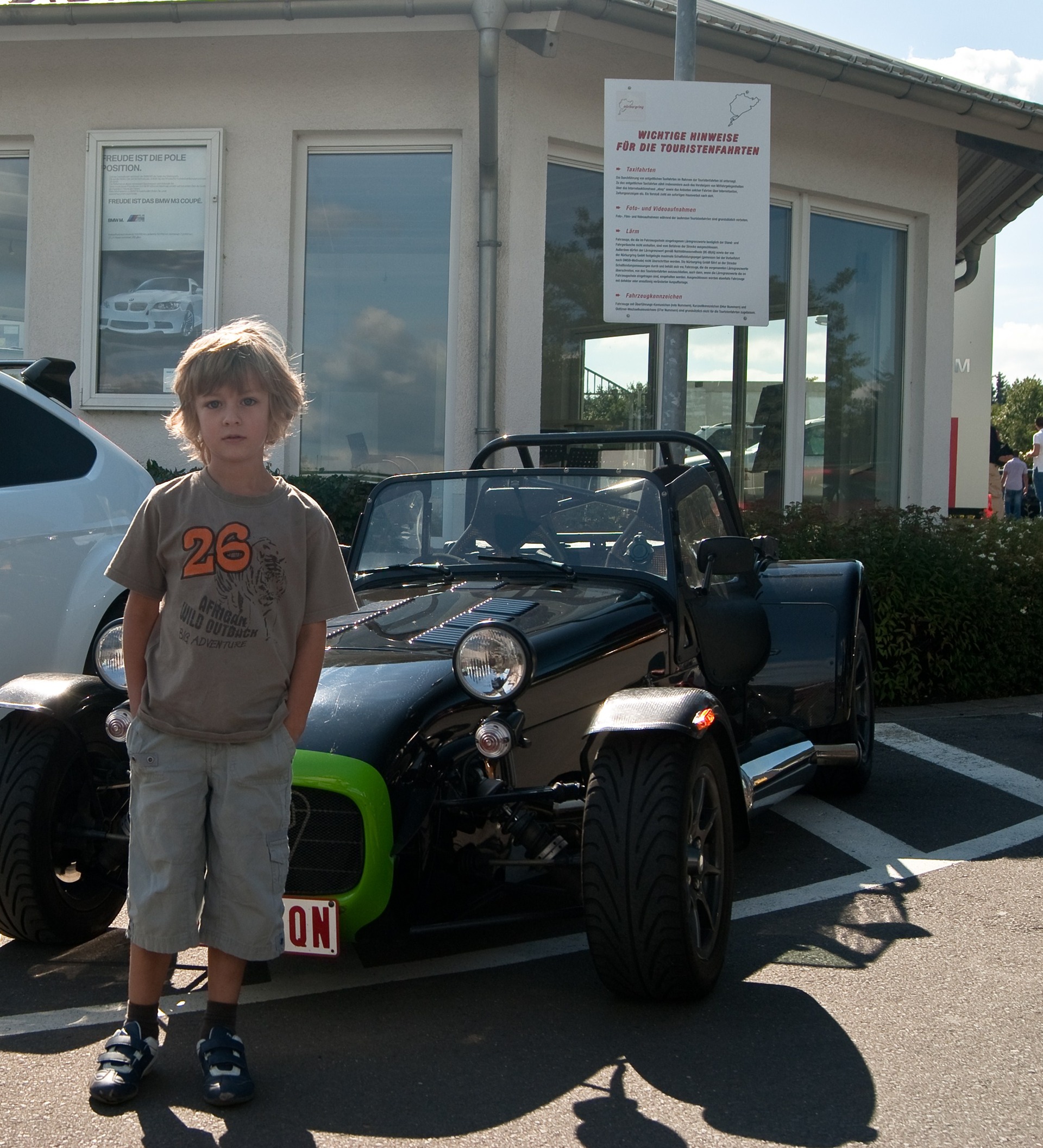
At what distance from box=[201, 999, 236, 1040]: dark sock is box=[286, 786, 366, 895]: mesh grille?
0.39 meters

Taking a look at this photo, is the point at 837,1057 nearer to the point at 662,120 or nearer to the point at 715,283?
the point at 715,283

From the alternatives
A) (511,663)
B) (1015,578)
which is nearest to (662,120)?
(1015,578)

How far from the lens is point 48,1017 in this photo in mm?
3408

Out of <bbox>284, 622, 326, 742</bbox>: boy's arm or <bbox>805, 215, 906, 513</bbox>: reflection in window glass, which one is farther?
<bbox>805, 215, 906, 513</bbox>: reflection in window glass

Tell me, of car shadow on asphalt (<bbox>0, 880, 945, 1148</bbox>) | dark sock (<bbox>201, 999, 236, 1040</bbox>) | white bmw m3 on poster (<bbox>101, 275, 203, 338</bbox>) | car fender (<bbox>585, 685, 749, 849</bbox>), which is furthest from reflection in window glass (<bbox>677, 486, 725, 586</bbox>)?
white bmw m3 on poster (<bbox>101, 275, 203, 338</bbox>)

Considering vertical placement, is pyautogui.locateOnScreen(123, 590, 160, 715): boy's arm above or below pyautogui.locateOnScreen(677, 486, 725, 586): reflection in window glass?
below

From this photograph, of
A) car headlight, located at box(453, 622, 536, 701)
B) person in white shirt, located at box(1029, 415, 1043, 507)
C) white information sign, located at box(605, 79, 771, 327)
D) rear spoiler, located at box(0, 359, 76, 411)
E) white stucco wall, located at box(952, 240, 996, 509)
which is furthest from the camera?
white stucco wall, located at box(952, 240, 996, 509)

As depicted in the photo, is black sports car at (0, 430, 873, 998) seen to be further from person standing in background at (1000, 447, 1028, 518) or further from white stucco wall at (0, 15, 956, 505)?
person standing in background at (1000, 447, 1028, 518)

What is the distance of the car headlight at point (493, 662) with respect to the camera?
3588mm

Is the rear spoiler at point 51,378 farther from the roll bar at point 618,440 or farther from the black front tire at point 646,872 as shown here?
the black front tire at point 646,872

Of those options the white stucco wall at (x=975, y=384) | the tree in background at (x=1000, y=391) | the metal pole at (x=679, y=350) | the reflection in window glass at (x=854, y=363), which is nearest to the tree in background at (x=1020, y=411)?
the tree in background at (x=1000, y=391)

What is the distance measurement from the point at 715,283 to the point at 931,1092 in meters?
5.35

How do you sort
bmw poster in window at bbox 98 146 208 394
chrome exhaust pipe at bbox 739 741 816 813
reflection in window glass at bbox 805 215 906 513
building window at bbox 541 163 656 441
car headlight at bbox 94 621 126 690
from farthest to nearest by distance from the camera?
reflection in window glass at bbox 805 215 906 513
building window at bbox 541 163 656 441
bmw poster in window at bbox 98 146 208 394
chrome exhaust pipe at bbox 739 741 816 813
car headlight at bbox 94 621 126 690

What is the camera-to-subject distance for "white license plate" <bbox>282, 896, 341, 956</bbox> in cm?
322
